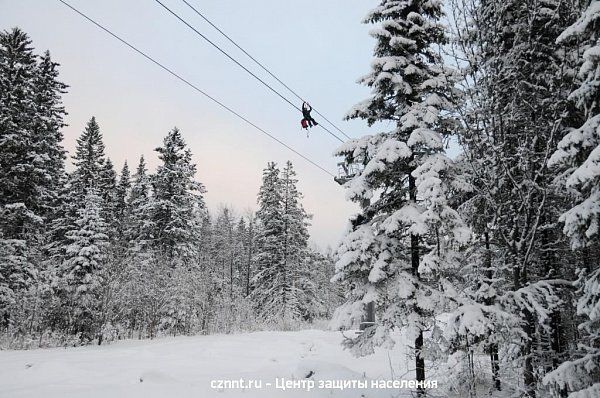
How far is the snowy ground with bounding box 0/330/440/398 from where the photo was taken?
6594mm

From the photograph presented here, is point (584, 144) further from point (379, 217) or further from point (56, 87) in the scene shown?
point (56, 87)

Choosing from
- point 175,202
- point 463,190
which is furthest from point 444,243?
point 175,202

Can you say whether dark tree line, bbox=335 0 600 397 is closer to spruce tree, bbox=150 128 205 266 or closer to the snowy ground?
the snowy ground

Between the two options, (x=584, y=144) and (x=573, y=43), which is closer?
(x=584, y=144)

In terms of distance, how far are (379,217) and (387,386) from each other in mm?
3435

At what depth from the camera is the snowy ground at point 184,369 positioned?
6594 mm

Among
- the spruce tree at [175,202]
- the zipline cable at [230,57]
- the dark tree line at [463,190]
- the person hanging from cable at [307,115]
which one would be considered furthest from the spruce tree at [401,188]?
the spruce tree at [175,202]

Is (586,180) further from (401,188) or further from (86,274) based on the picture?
(86,274)

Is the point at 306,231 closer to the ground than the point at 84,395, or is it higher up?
higher up

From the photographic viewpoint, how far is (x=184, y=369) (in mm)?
8195

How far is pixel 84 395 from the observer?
616cm

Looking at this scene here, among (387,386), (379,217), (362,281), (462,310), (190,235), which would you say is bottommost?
(387,386)

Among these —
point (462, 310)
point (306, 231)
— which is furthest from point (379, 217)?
point (306, 231)

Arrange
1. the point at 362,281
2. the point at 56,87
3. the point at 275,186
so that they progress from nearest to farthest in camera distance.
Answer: the point at 362,281, the point at 56,87, the point at 275,186
